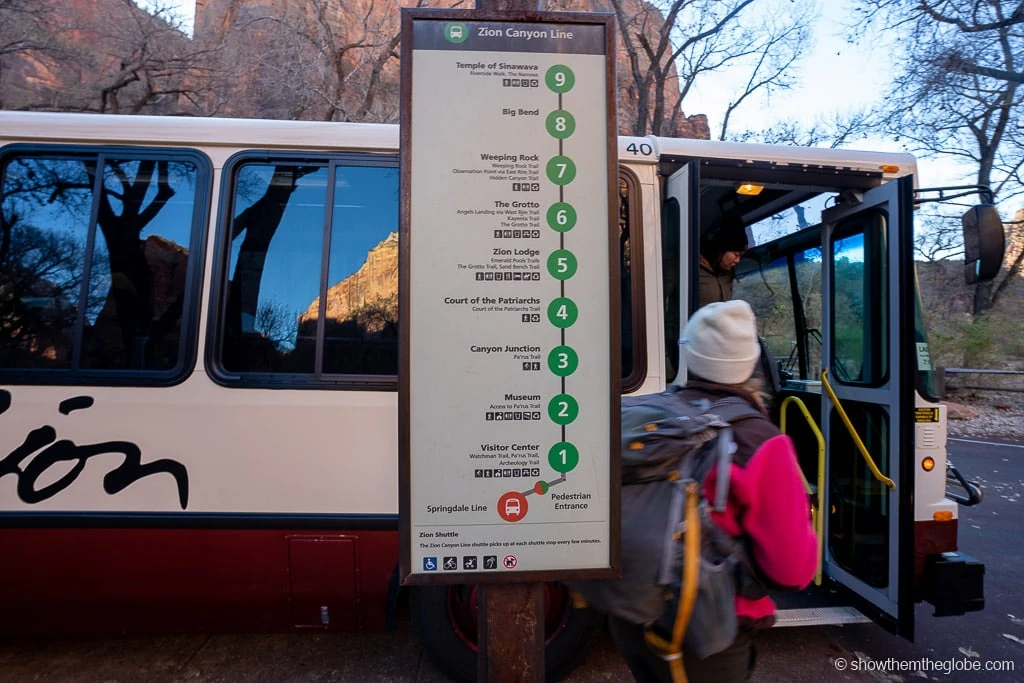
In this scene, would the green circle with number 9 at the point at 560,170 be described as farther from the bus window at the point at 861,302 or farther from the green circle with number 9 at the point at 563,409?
the bus window at the point at 861,302

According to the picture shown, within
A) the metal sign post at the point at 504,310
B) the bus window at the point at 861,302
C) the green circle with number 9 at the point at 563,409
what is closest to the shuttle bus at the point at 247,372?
the bus window at the point at 861,302

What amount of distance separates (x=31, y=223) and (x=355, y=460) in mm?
2029

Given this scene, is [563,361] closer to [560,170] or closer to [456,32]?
[560,170]

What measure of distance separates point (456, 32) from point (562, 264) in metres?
0.78

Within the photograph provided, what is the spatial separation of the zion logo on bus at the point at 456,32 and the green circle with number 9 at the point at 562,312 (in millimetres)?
850

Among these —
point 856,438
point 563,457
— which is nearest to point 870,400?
point 856,438

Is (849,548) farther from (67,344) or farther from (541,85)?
(67,344)

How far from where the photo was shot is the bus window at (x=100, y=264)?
320 centimetres

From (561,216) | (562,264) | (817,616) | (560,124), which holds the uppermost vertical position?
A: (560,124)

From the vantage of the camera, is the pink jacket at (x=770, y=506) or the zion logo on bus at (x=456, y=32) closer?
the pink jacket at (x=770, y=506)

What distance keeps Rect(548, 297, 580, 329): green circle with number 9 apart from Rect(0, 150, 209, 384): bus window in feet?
6.91

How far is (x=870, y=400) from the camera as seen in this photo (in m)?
3.89

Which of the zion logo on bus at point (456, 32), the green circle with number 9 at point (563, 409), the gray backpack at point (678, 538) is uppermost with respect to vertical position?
Answer: the zion logo on bus at point (456, 32)

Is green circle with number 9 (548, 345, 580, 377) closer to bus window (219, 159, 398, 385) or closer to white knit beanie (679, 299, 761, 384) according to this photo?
white knit beanie (679, 299, 761, 384)
